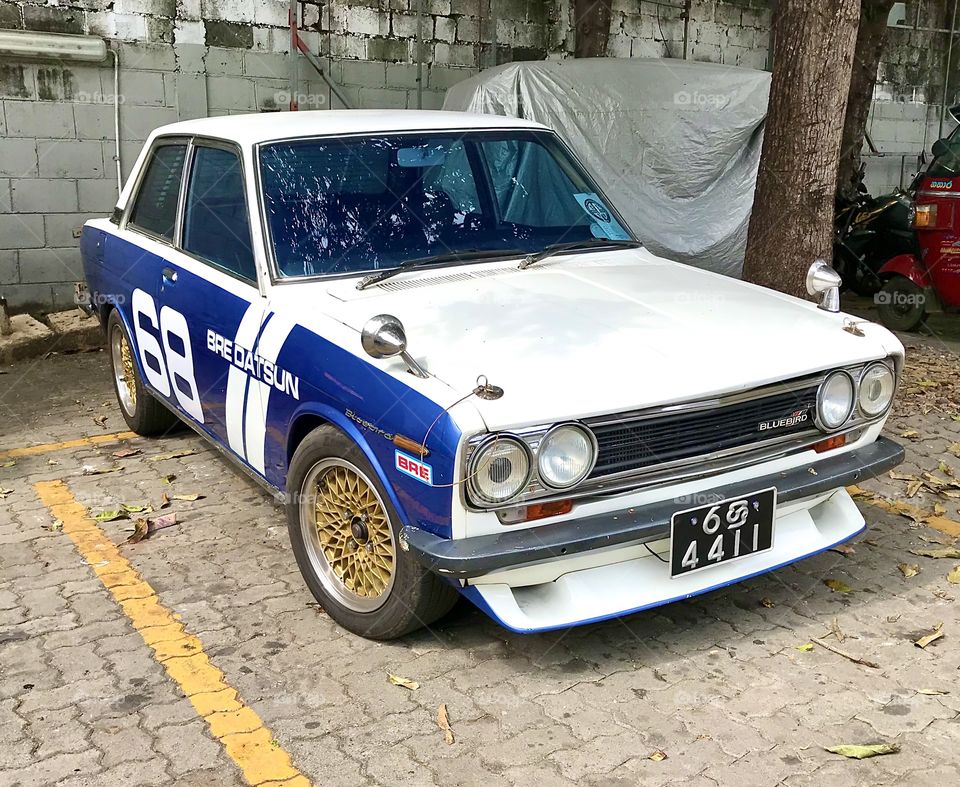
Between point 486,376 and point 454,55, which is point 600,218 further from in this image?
point 454,55

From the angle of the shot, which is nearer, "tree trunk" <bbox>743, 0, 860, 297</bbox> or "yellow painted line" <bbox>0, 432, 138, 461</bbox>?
"yellow painted line" <bbox>0, 432, 138, 461</bbox>

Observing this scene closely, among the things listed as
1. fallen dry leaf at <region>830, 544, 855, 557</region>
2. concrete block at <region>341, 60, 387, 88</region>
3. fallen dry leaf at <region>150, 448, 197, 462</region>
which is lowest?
fallen dry leaf at <region>150, 448, 197, 462</region>

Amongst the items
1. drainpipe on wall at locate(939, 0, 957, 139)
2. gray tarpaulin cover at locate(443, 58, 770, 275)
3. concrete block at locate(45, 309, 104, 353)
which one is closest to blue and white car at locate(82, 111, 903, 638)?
concrete block at locate(45, 309, 104, 353)

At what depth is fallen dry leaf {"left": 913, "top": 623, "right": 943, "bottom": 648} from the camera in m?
3.34

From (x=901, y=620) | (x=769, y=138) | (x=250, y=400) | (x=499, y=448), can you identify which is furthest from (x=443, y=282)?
(x=769, y=138)

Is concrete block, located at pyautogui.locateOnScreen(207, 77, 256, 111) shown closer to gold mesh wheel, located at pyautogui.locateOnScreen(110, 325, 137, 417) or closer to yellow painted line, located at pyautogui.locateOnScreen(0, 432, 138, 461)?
gold mesh wheel, located at pyautogui.locateOnScreen(110, 325, 137, 417)

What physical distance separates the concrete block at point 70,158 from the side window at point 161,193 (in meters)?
3.59

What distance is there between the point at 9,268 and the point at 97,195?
3.04ft

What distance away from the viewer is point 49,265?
27.3ft

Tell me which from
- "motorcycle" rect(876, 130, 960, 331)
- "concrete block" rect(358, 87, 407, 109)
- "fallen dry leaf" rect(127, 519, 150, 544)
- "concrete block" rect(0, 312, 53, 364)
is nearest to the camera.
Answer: "fallen dry leaf" rect(127, 519, 150, 544)

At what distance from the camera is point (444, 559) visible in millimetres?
2803

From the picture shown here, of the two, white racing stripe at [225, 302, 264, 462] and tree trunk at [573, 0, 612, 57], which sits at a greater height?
tree trunk at [573, 0, 612, 57]

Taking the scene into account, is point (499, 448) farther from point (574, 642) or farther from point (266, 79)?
point (266, 79)

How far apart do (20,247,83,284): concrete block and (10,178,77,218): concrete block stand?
0.33m
